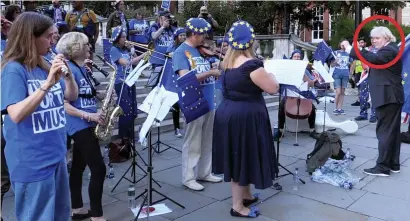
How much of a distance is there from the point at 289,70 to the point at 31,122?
3.30 m

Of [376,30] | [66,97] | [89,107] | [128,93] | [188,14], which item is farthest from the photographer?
[188,14]

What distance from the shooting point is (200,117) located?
4875 millimetres

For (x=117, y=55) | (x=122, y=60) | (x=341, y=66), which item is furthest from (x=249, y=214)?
(x=341, y=66)

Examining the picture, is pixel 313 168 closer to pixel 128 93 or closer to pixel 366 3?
pixel 128 93

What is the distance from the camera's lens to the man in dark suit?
528 cm

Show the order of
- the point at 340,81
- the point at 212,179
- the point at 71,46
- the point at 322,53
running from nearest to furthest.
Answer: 1. the point at 71,46
2. the point at 212,179
3. the point at 322,53
4. the point at 340,81

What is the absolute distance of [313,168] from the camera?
5566 millimetres

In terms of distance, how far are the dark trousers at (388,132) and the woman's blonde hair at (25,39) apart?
4503mm

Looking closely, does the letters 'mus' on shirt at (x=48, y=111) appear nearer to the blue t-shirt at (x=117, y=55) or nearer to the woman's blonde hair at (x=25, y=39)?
the woman's blonde hair at (x=25, y=39)

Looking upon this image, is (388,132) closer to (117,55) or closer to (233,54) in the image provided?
(233,54)

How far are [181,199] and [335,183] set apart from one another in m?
1.96

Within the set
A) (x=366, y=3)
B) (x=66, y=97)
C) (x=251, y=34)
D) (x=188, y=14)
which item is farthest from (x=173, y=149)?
(x=366, y=3)

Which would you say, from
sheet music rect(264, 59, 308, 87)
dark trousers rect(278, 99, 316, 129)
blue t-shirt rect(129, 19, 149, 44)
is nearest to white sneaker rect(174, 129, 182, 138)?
dark trousers rect(278, 99, 316, 129)

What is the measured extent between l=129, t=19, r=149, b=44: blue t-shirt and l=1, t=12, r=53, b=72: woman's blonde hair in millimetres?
6686
